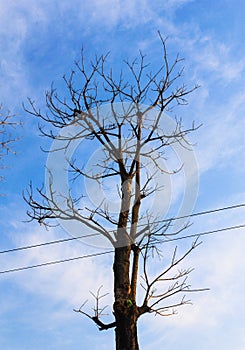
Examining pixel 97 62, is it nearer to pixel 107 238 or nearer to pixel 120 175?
pixel 120 175

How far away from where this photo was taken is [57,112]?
283 inches

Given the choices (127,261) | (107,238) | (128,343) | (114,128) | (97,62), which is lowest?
(128,343)

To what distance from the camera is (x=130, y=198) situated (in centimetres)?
668

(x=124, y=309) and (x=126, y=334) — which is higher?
(x=124, y=309)

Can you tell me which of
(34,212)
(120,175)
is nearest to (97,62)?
(120,175)

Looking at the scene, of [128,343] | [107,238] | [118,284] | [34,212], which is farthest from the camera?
[34,212]

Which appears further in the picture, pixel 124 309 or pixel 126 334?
pixel 124 309

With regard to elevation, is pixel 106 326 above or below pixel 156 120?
below

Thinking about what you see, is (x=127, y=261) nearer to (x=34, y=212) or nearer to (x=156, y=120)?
Result: (x=34, y=212)

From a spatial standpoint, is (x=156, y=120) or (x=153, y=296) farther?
(x=156, y=120)

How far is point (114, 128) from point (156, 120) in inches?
25.4

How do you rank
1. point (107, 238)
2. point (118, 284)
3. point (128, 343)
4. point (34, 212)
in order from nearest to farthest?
point (128, 343)
point (118, 284)
point (107, 238)
point (34, 212)

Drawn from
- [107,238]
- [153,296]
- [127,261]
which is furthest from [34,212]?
[153,296]

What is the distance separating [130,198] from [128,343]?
6.52 ft
